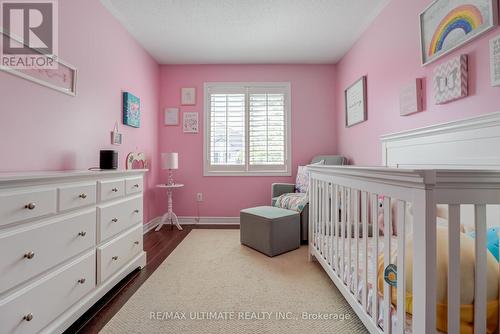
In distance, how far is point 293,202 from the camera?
2.56m

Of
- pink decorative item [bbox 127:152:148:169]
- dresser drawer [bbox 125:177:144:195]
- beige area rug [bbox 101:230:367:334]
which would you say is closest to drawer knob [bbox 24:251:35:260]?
beige area rug [bbox 101:230:367:334]

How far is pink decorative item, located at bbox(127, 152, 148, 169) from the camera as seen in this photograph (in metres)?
2.62

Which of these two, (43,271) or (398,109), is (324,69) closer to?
(398,109)

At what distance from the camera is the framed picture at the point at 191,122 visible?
135 inches

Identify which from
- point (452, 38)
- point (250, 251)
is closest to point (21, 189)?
point (250, 251)

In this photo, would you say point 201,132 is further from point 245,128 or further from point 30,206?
A: point 30,206

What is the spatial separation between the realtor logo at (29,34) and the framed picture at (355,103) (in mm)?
2841

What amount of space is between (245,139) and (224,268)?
6.51ft

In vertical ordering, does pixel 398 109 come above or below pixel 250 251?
above

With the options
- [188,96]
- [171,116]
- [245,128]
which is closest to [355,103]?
[245,128]

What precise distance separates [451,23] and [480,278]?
59.8 inches

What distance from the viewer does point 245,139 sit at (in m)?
3.44

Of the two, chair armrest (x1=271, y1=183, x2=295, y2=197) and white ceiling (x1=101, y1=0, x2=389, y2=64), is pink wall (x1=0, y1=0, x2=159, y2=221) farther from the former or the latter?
chair armrest (x1=271, y1=183, x2=295, y2=197)

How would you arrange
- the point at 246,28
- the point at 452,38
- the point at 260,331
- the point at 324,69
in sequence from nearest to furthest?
the point at 260,331 → the point at 452,38 → the point at 246,28 → the point at 324,69
